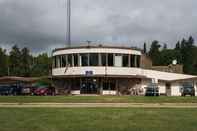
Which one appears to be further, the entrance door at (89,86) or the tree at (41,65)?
the tree at (41,65)

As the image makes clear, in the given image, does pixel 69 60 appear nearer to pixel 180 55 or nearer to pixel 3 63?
pixel 3 63

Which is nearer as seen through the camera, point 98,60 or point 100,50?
point 100,50

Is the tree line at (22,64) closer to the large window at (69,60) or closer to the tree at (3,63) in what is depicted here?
the tree at (3,63)

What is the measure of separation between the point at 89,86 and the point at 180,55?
342 ft

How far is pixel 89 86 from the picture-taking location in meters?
67.3

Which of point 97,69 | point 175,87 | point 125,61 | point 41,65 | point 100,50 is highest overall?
point 41,65

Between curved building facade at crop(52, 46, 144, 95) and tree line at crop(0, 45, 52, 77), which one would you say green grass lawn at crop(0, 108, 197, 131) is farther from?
tree line at crop(0, 45, 52, 77)

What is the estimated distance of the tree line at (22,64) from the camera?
136 metres

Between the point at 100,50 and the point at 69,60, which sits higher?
the point at 100,50

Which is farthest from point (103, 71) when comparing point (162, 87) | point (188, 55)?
point (188, 55)

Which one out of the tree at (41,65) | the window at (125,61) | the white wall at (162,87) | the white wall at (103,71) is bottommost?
the white wall at (162,87)

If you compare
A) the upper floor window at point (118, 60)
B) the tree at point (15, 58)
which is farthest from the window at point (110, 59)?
the tree at point (15, 58)

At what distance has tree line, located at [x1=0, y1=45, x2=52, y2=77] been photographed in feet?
447

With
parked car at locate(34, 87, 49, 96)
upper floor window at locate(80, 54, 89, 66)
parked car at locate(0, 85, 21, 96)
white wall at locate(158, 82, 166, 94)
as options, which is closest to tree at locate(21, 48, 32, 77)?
white wall at locate(158, 82, 166, 94)
